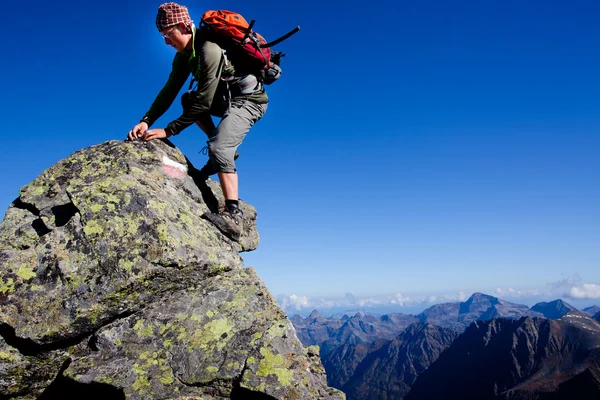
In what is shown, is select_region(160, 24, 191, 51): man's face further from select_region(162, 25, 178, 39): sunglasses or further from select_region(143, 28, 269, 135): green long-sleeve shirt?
select_region(143, 28, 269, 135): green long-sleeve shirt

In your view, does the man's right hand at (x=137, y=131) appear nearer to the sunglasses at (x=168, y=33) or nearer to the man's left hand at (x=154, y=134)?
the man's left hand at (x=154, y=134)

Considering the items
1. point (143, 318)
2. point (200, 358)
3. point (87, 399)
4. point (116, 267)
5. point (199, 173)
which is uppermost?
point (199, 173)

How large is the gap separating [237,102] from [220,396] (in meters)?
7.77

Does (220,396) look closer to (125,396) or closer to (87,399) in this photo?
(125,396)

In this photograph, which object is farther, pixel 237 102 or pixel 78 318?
pixel 237 102

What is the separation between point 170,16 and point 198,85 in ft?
5.90

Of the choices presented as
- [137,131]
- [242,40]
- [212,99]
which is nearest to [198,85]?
[212,99]

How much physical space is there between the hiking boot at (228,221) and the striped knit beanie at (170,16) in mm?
5169

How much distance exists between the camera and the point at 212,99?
10500 millimetres

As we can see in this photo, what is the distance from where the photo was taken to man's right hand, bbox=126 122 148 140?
11266 mm

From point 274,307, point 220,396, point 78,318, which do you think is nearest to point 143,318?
point 78,318

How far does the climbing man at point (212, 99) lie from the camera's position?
1004 centimetres

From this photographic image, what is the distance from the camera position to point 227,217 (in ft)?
39.0

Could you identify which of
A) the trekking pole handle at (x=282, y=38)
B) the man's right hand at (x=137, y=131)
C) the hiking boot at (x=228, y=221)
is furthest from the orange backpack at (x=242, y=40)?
the hiking boot at (x=228, y=221)
